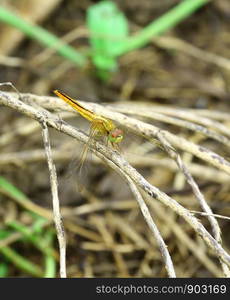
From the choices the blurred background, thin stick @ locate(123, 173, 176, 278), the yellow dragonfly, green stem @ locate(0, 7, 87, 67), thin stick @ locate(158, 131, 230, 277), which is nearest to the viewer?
thin stick @ locate(123, 173, 176, 278)

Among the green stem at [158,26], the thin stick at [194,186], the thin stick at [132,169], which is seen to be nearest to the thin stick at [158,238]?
the thin stick at [132,169]

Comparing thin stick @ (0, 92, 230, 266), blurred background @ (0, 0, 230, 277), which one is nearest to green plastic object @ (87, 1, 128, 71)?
blurred background @ (0, 0, 230, 277)

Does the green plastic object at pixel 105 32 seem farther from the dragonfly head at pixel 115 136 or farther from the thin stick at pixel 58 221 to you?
the thin stick at pixel 58 221

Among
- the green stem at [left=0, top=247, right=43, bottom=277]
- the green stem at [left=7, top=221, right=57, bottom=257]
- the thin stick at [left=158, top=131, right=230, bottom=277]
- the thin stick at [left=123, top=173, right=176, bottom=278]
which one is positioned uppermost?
the green stem at [left=7, top=221, right=57, bottom=257]

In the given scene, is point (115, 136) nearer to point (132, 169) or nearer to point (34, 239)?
point (132, 169)

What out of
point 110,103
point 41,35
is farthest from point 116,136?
point 41,35

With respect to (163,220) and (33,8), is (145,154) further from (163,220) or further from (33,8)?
(33,8)

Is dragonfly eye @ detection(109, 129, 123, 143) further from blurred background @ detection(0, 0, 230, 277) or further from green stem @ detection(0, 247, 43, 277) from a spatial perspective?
green stem @ detection(0, 247, 43, 277)
